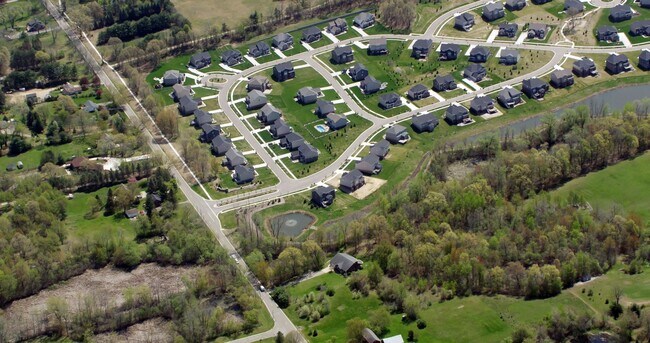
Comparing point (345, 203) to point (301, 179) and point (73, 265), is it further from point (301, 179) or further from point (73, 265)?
point (73, 265)

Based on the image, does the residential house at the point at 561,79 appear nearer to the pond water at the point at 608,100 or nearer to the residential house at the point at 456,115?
the pond water at the point at 608,100

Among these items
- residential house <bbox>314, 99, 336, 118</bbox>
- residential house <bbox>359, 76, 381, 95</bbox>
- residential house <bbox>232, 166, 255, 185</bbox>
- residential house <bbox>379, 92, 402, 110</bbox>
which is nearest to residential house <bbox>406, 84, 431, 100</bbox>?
residential house <bbox>379, 92, 402, 110</bbox>

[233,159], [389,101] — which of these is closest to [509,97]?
[389,101]

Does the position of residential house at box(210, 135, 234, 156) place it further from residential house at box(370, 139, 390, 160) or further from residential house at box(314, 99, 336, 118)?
residential house at box(370, 139, 390, 160)

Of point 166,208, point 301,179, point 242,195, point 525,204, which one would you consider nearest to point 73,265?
point 166,208

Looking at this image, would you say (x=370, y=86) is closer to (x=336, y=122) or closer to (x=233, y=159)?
(x=336, y=122)

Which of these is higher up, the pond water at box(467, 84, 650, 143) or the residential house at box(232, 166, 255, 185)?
the pond water at box(467, 84, 650, 143)
